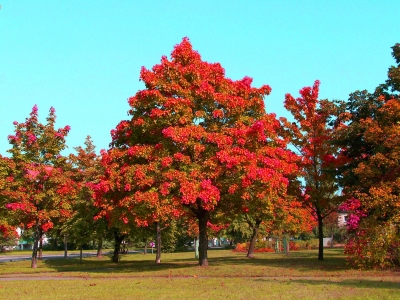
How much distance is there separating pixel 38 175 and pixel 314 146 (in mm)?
17202

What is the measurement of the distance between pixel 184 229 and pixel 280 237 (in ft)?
41.3

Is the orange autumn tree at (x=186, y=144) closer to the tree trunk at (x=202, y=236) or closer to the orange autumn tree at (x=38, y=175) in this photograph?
the tree trunk at (x=202, y=236)

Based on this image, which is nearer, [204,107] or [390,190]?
[390,190]

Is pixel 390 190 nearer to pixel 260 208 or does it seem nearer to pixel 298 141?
pixel 260 208

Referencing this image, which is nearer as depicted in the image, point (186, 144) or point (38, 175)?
point (186, 144)

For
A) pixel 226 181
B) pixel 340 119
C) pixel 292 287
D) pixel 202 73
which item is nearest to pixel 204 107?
pixel 202 73

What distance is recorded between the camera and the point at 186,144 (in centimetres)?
1989

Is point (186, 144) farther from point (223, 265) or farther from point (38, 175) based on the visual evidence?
point (38, 175)

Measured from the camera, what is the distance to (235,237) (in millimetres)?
61375

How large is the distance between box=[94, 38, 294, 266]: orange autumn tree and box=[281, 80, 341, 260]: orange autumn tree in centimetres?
611

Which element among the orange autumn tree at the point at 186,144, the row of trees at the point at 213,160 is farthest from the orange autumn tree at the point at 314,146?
the orange autumn tree at the point at 186,144

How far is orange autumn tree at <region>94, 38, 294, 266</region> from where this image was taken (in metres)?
19.5

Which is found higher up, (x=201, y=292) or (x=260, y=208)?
(x=260, y=208)

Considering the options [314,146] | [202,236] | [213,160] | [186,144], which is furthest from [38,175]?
[314,146]
